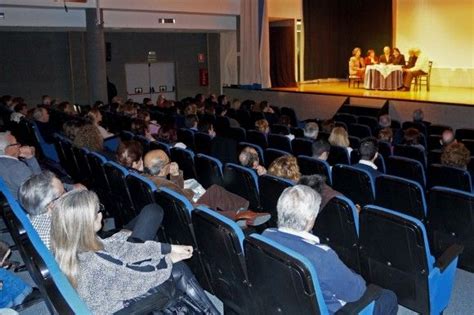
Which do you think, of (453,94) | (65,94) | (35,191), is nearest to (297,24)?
(453,94)

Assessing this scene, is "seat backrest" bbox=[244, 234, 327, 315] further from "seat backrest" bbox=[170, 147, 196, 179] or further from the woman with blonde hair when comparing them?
"seat backrest" bbox=[170, 147, 196, 179]

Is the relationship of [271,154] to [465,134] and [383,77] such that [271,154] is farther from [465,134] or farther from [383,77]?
[383,77]

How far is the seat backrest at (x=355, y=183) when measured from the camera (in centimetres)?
450

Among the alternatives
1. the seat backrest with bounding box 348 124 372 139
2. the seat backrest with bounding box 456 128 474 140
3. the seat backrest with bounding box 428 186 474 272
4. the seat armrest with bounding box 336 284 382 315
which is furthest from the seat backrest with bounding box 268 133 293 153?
the seat armrest with bounding box 336 284 382 315

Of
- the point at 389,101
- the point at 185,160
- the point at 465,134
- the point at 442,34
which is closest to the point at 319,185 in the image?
the point at 185,160

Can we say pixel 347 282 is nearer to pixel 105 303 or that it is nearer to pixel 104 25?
pixel 105 303

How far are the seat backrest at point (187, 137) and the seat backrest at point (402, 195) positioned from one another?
3.38 m

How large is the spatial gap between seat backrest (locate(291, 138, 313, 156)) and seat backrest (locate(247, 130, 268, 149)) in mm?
684

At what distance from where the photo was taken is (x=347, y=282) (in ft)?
8.31

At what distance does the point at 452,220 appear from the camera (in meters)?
3.79

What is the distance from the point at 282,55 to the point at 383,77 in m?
3.39

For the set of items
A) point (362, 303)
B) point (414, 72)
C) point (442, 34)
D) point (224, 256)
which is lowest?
point (362, 303)

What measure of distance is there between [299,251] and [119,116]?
6.64 metres

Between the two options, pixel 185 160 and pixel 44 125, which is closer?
pixel 185 160
